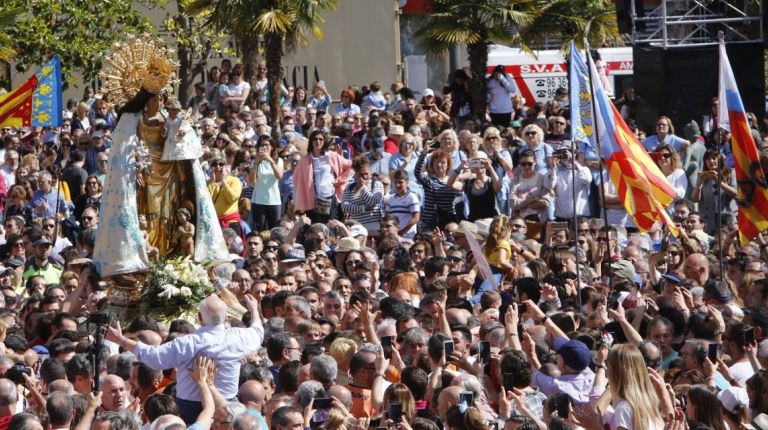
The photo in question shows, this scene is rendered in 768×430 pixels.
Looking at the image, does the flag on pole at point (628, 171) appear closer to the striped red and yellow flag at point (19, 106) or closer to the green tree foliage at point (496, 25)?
the striped red and yellow flag at point (19, 106)

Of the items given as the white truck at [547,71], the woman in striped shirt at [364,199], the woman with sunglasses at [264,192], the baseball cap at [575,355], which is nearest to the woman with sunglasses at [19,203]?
the woman with sunglasses at [264,192]

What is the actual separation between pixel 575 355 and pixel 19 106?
11610 millimetres

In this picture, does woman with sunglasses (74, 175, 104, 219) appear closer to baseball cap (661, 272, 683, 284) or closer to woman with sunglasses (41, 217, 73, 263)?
woman with sunglasses (41, 217, 73, 263)

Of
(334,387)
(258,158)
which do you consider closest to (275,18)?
(258,158)

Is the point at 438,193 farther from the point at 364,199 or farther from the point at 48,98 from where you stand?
the point at 48,98

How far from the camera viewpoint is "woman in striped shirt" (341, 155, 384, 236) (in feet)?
59.8

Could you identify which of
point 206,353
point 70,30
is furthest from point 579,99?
point 70,30

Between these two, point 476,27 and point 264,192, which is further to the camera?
point 476,27

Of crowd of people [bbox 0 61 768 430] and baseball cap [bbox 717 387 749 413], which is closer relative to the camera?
baseball cap [bbox 717 387 749 413]

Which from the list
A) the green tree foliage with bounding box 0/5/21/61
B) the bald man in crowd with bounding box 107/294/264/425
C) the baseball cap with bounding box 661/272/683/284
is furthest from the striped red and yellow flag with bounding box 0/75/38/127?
the bald man in crowd with bounding box 107/294/264/425

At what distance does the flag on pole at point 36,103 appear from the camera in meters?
20.1

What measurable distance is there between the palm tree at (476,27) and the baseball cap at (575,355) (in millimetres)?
14956

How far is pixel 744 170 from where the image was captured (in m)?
15.2

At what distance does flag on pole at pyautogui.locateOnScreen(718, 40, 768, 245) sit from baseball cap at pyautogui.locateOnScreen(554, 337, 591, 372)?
4968mm
